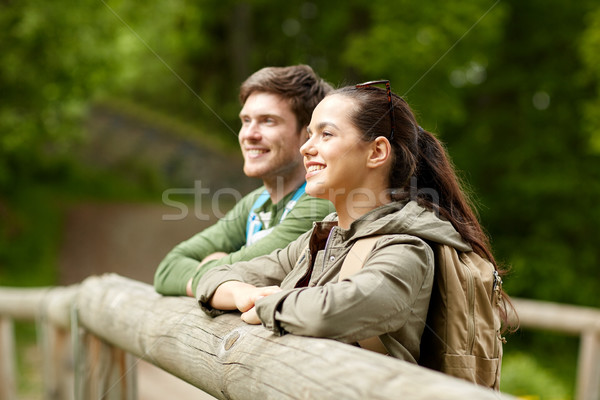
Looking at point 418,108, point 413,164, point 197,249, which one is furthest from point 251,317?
point 418,108

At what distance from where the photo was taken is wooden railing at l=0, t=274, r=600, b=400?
1.32m

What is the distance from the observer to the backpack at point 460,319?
172cm

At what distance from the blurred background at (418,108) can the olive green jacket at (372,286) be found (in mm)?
4525

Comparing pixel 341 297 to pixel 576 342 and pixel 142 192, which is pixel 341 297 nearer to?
pixel 576 342

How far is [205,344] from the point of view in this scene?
6.54 ft

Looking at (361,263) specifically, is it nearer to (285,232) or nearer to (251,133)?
(285,232)

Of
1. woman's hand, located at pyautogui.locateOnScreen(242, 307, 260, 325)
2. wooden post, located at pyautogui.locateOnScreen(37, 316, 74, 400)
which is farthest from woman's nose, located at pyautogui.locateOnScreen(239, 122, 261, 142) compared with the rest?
wooden post, located at pyautogui.locateOnScreen(37, 316, 74, 400)

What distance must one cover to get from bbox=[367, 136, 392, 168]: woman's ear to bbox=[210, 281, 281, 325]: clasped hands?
0.48 meters

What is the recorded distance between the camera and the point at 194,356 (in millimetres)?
2035

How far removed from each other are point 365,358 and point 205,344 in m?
0.74

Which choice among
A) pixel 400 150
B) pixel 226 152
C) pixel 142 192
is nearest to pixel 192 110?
pixel 226 152

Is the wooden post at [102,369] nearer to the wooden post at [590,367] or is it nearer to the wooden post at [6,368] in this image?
the wooden post at [6,368]

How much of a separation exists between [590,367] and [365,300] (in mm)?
4694

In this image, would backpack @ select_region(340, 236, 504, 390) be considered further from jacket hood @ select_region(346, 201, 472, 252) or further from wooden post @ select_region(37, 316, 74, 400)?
wooden post @ select_region(37, 316, 74, 400)
